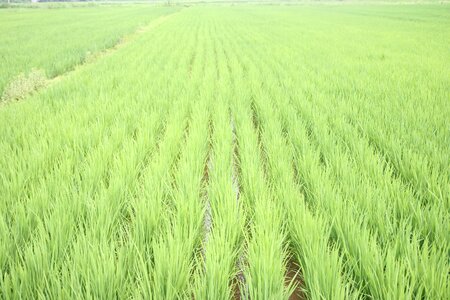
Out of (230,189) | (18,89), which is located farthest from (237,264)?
(18,89)

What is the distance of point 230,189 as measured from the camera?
187cm

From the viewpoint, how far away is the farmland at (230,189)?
123cm

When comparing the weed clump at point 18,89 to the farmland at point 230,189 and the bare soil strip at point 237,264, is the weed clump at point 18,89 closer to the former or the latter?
the farmland at point 230,189

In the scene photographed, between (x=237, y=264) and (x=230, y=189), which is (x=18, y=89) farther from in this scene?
(x=237, y=264)

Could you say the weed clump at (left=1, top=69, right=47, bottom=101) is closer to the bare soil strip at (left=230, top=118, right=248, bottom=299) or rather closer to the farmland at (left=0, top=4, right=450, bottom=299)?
the farmland at (left=0, top=4, right=450, bottom=299)

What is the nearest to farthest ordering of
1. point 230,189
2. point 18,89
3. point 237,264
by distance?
point 237,264, point 230,189, point 18,89

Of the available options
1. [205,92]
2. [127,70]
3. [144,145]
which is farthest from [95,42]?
[144,145]

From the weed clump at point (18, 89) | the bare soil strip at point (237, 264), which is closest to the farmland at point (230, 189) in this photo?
the bare soil strip at point (237, 264)

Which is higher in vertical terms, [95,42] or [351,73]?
[95,42]

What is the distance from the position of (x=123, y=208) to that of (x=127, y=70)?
537cm

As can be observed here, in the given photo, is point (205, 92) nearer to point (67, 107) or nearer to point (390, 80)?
point (67, 107)

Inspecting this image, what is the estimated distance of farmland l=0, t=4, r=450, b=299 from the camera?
1231mm

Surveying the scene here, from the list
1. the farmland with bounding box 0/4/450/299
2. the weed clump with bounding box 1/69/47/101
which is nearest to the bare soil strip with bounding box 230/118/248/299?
the farmland with bounding box 0/4/450/299

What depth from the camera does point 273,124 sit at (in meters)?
3.18
